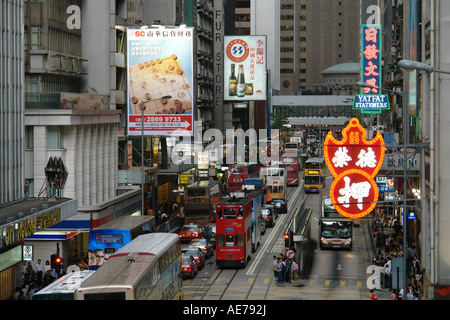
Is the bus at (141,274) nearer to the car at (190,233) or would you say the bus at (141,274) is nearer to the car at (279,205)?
the car at (190,233)

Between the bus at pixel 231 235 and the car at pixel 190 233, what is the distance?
836 cm

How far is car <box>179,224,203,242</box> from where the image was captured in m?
51.4

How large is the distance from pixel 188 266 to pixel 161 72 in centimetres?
1688

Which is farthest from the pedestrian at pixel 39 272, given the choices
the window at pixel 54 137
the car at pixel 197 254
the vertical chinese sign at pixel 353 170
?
the vertical chinese sign at pixel 353 170

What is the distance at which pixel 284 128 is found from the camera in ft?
501

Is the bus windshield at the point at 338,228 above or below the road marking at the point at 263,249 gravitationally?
above

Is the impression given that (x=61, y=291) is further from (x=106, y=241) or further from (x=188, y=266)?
(x=188, y=266)

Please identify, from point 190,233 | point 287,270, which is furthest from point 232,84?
point 287,270

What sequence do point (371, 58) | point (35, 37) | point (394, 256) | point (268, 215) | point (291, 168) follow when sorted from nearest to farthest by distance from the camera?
point (394, 256)
point (35, 37)
point (371, 58)
point (268, 215)
point (291, 168)

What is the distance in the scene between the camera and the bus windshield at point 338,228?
4916cm

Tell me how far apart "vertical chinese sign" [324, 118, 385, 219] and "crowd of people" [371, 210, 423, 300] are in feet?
9.43

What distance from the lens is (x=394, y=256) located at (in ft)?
114
